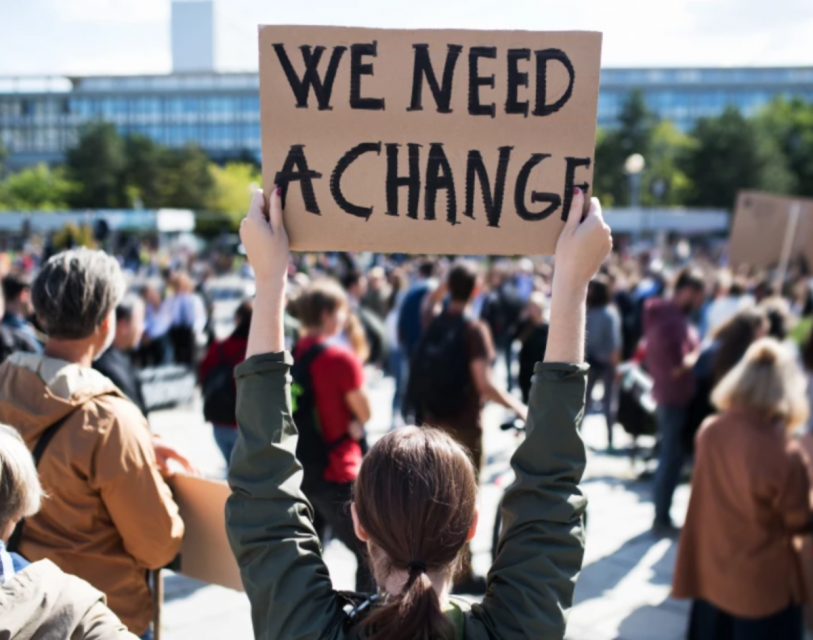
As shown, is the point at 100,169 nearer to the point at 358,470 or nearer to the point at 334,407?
the point at 334,407

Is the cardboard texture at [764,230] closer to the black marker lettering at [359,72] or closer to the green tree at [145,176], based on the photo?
the black marker lettering at [359,72]

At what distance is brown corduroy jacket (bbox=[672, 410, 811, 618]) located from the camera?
3.38 meters

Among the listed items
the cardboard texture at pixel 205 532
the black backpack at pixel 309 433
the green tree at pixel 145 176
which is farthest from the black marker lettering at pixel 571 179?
the green tree at pixel 145 176

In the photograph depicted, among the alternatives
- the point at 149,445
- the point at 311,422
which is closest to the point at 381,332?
the point at 311,422

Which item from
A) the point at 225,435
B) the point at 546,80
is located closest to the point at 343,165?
the point at 546,80

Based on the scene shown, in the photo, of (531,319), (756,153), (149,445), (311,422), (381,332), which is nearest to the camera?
(149,445)

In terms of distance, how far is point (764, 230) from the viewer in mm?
14227

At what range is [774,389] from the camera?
3.49 m

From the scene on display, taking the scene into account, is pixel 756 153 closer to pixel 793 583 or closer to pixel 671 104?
pixel 671 104

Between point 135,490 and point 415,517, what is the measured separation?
1.14 m

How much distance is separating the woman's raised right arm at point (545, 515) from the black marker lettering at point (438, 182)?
16.1 inches

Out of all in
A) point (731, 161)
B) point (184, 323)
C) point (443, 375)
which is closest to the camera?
point (443, 375)

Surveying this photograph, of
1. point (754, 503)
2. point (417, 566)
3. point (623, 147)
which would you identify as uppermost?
point (623, 147)

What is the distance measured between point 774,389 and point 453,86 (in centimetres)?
244
